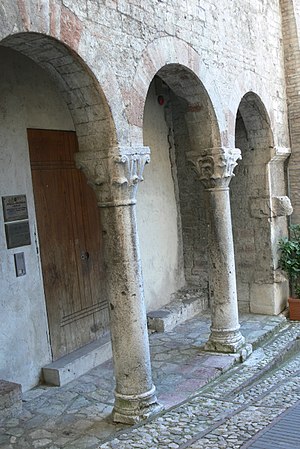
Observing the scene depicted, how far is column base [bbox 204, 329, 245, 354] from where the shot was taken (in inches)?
245

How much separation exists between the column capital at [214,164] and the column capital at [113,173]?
1.70 m

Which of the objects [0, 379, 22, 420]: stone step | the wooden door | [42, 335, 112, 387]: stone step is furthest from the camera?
the wooden door

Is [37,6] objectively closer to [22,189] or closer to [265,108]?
[22,189]

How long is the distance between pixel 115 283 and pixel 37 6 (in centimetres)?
228

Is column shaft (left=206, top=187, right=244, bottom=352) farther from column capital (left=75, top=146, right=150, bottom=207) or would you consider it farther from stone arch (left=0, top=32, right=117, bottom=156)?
stone arch (left=0, top=32, right=117, bottom=156)

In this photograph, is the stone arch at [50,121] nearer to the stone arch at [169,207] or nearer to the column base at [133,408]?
the column base at [133,408]

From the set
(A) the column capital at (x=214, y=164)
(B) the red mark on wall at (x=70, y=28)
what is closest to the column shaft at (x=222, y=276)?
(A) the column capital at (x=214, y=164)

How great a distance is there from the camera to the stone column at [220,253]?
621 centimetres

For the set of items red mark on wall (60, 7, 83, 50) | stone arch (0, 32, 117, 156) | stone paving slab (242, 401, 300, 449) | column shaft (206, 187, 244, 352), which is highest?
red mark on wall (60, 7, 83, 50)

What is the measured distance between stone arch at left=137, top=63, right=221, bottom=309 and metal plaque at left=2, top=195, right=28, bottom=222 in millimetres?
2295

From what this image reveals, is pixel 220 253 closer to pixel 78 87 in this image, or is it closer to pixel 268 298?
pixel 268 298

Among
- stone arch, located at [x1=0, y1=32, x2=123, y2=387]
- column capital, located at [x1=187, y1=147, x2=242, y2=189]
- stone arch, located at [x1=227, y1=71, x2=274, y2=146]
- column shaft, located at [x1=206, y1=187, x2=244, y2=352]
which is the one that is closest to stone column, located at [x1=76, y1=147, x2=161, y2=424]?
stone arch, located at [x1=0, y1=32, x2=123, y2=387]

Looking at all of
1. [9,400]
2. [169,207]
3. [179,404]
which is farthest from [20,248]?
[169,207]

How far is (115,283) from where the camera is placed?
459 centimetres
